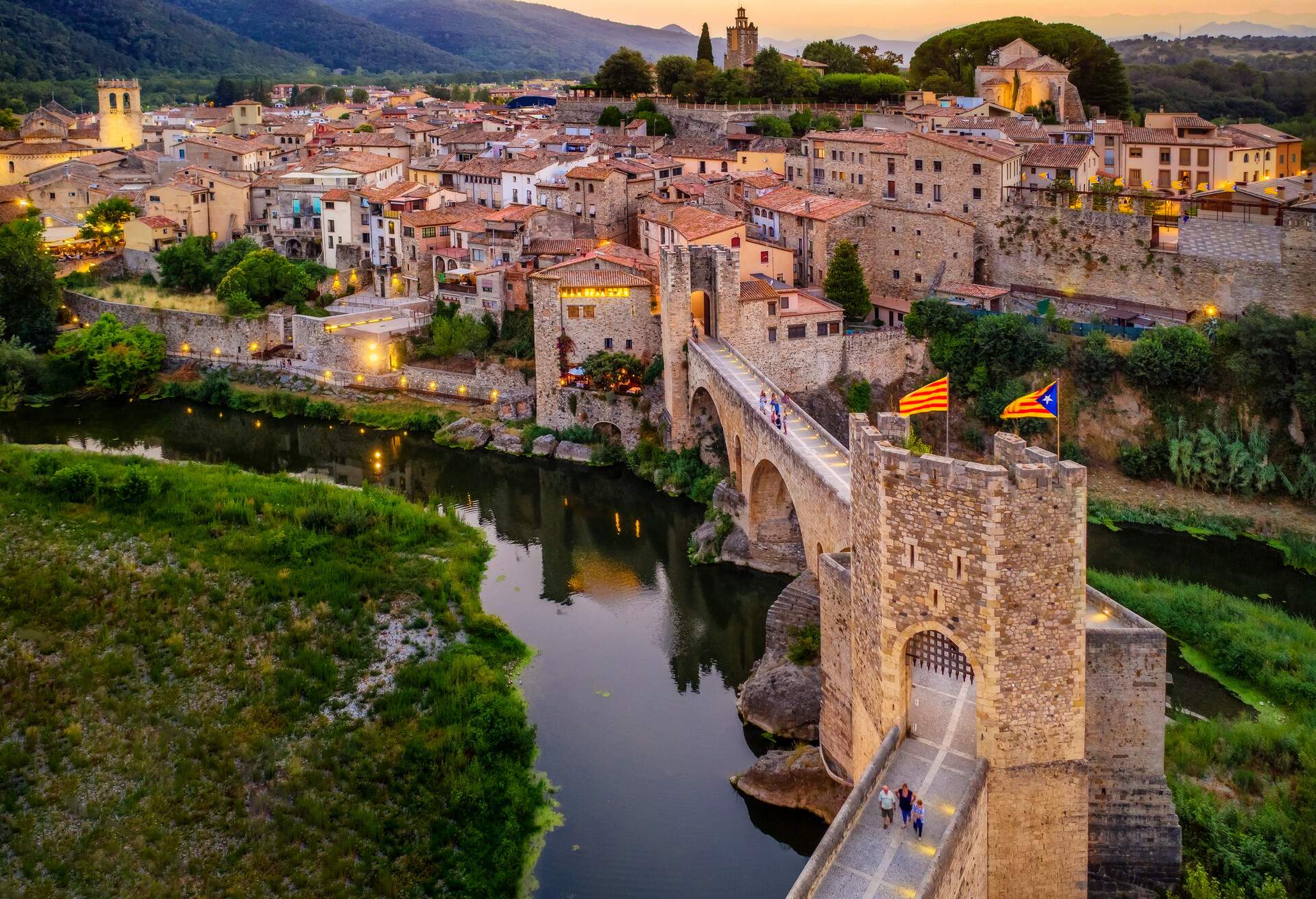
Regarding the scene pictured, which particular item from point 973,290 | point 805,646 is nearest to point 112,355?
point 973,290

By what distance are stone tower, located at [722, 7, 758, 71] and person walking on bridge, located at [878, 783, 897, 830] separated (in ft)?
166

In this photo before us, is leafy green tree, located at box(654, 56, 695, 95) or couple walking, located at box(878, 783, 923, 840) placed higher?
leafy green tree, located at box(654, 56, 695, 95)

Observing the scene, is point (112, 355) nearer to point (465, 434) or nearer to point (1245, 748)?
point (465, 434)

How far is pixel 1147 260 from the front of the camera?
27.5 metres

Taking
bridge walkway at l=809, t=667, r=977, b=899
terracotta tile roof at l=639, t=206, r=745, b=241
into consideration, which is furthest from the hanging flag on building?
terracotta tile roof at l=639, t=206, r=745, b=241

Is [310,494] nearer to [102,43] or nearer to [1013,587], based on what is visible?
[1013,587]

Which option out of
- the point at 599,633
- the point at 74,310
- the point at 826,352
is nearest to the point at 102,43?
the point at 74,310

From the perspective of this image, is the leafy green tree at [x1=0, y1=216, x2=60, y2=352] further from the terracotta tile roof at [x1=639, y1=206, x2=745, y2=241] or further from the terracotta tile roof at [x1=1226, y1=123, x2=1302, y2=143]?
the terracotta tile roof at [x1=1226, y1=123, x2=1302, y2=143]

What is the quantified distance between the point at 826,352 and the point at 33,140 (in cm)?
3915

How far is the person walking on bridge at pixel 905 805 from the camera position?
10.2 metres

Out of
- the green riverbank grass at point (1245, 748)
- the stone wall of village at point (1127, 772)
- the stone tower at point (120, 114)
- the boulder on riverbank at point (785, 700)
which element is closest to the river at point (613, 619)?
the boulder on riverbank at point (785, 700)

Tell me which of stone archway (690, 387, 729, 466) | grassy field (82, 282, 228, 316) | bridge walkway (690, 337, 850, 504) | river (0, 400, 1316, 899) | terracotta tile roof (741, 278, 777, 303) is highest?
terracotta tile roof (741, 278, 777, 303)

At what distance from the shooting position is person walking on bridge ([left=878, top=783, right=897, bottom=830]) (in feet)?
33.4

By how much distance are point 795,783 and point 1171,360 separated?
14417mm
